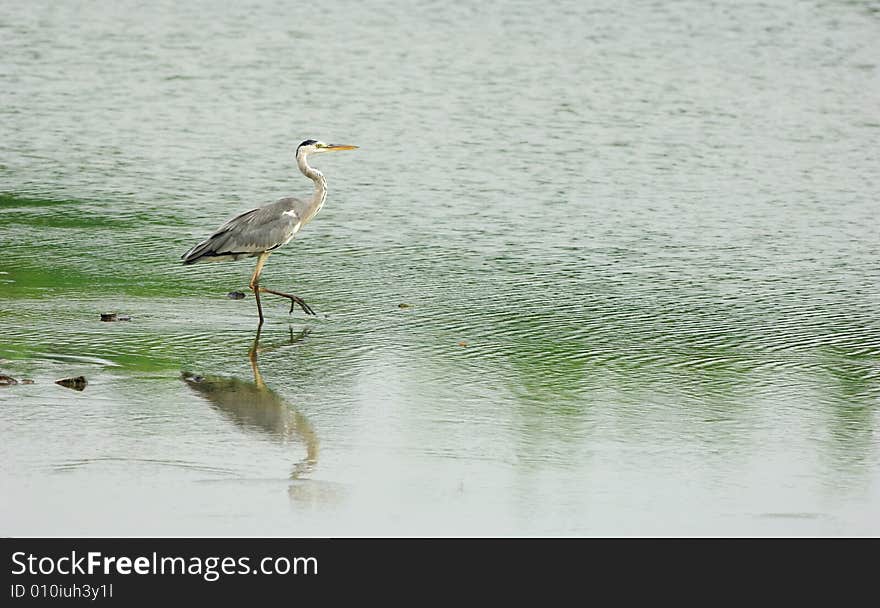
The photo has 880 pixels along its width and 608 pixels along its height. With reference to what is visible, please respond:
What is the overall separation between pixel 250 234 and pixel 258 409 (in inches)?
104

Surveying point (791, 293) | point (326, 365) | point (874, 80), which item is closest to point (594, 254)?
point (791, 293)

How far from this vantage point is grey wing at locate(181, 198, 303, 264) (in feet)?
34.2

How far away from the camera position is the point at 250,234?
34.4 ft

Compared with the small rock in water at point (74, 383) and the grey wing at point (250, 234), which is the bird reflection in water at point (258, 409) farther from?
the grey wing at point (250, 234)

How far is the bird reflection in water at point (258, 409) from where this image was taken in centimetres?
754

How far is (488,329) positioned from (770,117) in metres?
7.99

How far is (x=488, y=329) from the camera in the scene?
32.3ft

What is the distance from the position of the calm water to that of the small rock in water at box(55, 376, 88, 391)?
0.07 meters

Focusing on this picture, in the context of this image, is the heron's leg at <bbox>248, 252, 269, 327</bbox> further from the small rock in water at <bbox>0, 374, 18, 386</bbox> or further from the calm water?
the small rock in water at <bbox>0, 374, 18, 386</bbox>

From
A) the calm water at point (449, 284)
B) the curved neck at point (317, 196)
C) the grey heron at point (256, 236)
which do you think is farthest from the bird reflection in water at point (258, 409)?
the curved neck at point (317, 196)

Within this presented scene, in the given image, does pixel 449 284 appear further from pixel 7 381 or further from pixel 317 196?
pixel 7 381

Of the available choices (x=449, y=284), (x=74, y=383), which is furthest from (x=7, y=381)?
(x=449, y=284)

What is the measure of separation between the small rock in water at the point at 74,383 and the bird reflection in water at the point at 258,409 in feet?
1.85

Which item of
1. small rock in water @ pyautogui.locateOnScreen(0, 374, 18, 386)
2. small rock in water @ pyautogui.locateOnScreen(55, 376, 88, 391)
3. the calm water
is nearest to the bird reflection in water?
the calm water
